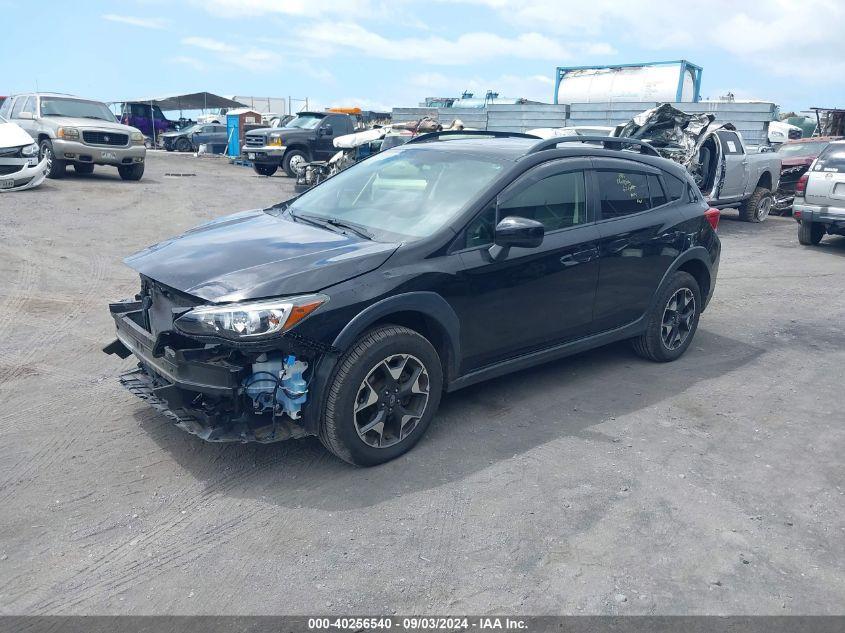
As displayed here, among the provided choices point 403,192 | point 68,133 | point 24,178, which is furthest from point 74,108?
point 403,192

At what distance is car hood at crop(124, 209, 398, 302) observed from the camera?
3.74 metres

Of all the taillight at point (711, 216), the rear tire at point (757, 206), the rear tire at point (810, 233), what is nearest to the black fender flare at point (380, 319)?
the taillight at point (711, 216)

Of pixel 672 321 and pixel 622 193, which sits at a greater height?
pixel 622 193

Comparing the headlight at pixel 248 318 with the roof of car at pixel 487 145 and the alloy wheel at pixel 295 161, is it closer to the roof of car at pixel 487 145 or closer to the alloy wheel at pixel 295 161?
the roof of car at pixel 487 145

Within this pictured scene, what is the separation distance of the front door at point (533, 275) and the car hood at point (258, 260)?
621 millimetres

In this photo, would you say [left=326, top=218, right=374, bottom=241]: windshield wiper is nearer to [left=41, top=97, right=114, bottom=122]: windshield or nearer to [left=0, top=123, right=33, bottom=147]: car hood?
[left=0, top=123, right=33, bottom=147]: car hood

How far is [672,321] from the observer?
5.99 m

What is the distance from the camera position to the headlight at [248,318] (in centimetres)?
360

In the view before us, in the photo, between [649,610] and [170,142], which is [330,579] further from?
[170,142]

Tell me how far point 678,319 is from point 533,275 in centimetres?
196

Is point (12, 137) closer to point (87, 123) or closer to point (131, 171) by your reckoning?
point (87, 123)

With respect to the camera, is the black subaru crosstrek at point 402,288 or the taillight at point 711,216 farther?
the taillight at point 711,216

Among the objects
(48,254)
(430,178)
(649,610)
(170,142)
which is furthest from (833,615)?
(170,142)

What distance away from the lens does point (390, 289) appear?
3.96m
